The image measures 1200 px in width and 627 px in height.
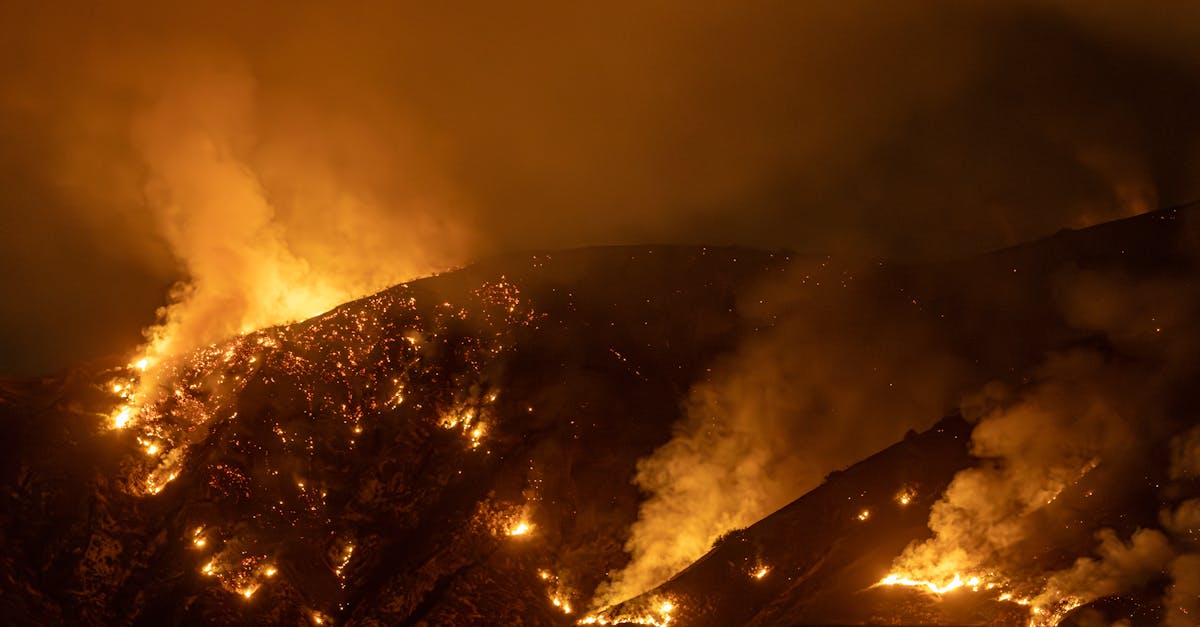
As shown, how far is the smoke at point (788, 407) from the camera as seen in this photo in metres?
38.0

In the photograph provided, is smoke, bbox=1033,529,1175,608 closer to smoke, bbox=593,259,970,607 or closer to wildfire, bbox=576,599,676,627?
wildfire, bbox=576,599,676,627

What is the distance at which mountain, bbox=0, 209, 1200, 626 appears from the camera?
31312mm

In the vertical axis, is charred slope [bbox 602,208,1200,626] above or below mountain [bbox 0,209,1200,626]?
below

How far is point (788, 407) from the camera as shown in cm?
4378

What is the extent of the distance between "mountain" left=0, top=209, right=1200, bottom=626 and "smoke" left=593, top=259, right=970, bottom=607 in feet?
1.50

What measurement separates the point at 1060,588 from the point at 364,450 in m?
28.0

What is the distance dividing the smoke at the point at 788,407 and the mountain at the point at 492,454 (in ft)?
1.50

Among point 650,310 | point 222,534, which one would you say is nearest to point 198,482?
point 222,534

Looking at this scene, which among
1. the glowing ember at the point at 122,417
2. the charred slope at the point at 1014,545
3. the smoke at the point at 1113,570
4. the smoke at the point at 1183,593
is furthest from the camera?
the glowing ember at the point at 122,417

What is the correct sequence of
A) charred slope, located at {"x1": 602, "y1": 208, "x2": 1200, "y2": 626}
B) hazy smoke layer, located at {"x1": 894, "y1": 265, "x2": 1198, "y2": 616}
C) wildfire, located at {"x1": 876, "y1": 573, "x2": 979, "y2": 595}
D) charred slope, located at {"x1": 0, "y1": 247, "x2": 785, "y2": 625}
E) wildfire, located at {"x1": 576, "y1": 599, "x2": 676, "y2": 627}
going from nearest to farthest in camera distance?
hazy smoke layer, located at {"x1": 894, "y1": 265, "x2": 1198, "y2": 616}
charred slope, located at {"x1": 602, "y1": 208, "x2": 1200, "y2": 626}
wildfire, located at {"x1": 876, "y1": 573, "x2": 979, "y2": 595}
wildfire, located at {"x1": 576, "y1": 599, "x2": 676, "y2": 627}
charred slope, located at {"x1": 0, "y1": 247, "x2": 785, "y2": 625}

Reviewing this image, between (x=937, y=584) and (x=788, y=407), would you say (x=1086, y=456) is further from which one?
(x=788, y=407)

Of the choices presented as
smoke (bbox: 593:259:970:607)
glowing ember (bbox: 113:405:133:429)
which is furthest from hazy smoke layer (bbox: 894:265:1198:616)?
glowing ember (bbox: 113:405:133:429)

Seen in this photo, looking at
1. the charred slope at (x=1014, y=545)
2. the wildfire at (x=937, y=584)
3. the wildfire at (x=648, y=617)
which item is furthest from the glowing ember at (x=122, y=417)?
the wildfire at (x=937, y=584)

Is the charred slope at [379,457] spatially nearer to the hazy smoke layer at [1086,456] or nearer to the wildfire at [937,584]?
the wildfire at [937,584]
